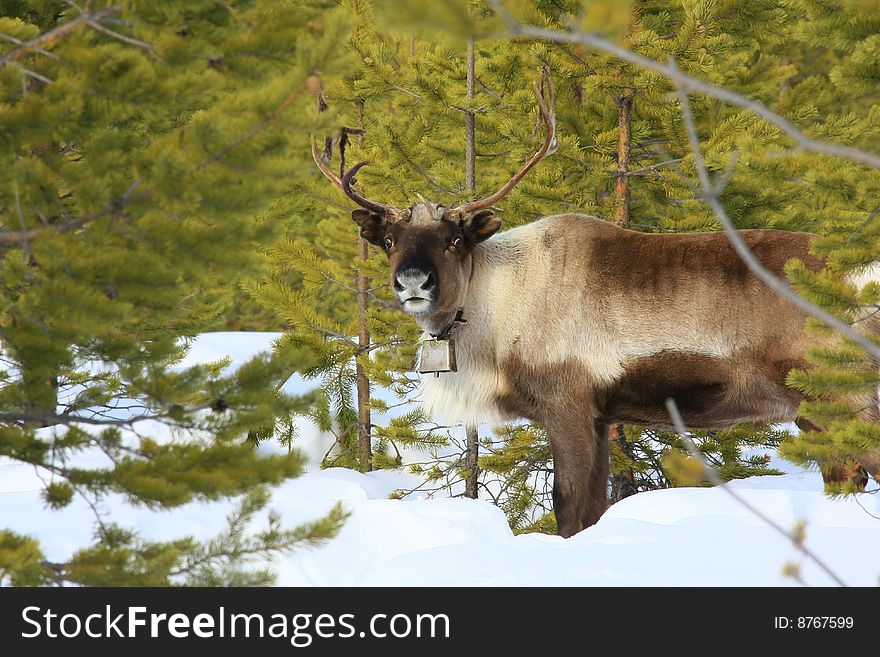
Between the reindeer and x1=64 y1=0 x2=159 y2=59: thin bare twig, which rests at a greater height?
x1=64 y1=0 x2=159 y2=59: thin bare twig

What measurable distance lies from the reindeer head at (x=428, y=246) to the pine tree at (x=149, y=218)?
2.09 meters

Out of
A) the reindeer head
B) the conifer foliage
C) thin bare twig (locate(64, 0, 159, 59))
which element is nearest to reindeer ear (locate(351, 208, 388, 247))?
the reindeer head

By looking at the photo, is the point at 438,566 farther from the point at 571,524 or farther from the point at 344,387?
the point at 344,387

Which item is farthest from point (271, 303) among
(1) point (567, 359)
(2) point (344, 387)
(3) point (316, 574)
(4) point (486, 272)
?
(3) point (316, 574)

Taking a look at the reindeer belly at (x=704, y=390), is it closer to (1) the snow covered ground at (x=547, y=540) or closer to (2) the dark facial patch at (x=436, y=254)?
(1) the snow covered ground at (x=547, y=540)

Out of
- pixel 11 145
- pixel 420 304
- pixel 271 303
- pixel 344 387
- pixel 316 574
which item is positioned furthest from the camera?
pixel 344 387

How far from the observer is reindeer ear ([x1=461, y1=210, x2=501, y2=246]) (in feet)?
19.5

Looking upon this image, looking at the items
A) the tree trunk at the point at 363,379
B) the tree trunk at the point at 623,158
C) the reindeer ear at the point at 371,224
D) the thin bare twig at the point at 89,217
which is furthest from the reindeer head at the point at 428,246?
the tree trunk at the point at 363,379

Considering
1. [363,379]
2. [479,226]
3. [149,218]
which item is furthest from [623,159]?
[149,218]

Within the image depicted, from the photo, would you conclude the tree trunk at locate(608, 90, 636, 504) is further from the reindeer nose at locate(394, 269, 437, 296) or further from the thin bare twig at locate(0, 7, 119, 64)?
the thin bare twig at locate(0, 7, 119, 64)

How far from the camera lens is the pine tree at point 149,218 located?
305 centimetres

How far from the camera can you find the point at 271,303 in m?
8.66

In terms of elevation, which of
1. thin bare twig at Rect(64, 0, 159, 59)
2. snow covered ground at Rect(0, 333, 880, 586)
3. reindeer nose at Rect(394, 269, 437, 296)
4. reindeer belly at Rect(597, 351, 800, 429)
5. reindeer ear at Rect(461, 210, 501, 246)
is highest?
thin bare twig at Rect(64, 0, 159, 59)

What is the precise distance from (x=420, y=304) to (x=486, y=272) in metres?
0.64
